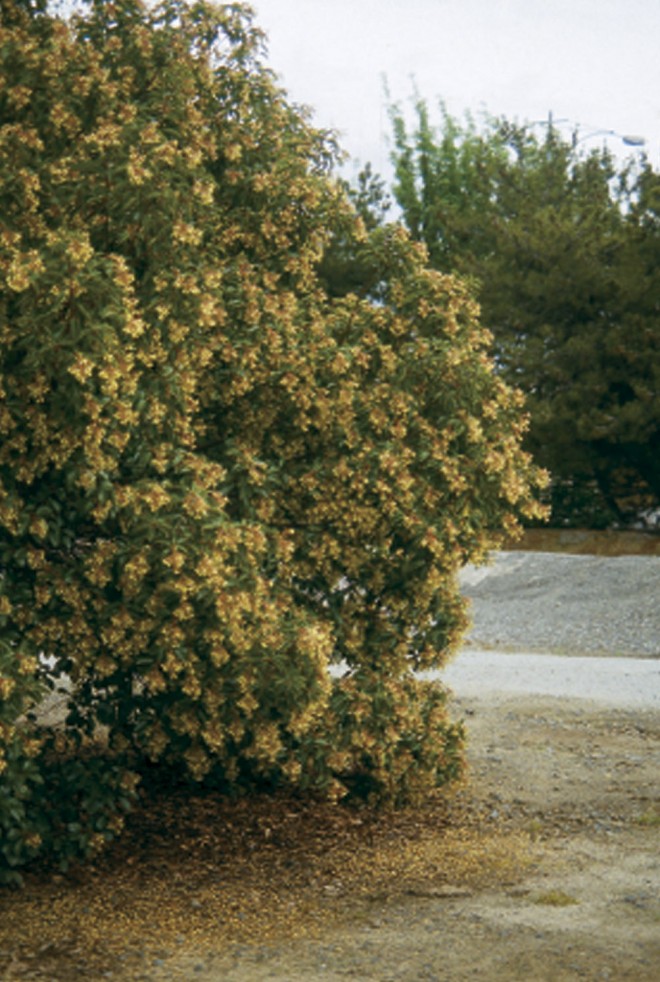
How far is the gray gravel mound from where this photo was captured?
1838 cm

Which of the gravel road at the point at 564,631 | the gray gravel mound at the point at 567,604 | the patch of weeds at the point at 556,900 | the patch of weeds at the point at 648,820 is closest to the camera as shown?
the patch of weeds at the point at 556,900

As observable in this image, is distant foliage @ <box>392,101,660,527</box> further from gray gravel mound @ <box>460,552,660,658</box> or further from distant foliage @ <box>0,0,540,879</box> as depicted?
distant foliage @ <box>0,0,540,879</box>

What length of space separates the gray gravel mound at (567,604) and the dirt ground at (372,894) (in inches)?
331

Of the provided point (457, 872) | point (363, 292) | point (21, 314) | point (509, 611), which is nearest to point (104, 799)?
point (457, 872)

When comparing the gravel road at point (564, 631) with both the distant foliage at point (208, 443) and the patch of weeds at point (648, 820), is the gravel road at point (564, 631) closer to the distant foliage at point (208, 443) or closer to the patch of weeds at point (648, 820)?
the patch of weeds at point (648, 820)

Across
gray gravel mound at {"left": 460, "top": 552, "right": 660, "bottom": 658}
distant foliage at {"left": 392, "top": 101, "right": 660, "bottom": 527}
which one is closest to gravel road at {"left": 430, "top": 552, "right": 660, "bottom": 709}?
gray gravel mound at {"left": 460, "top": 552, "right": 660, "bottom": 658}

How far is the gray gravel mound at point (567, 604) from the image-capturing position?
1838 cm

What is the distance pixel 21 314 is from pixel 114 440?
720mm

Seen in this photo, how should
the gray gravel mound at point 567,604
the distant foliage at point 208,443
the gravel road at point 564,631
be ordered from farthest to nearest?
1. the gray gravel mound at point 567,604
2. the gravel road at point 564,631
3. the distant foliage at point 208,443

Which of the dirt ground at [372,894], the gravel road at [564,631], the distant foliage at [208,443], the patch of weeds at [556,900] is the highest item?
the distant foliage at [208,443]

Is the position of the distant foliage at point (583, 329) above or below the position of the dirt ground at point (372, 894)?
above

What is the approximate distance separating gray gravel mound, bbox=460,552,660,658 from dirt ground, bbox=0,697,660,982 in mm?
8408

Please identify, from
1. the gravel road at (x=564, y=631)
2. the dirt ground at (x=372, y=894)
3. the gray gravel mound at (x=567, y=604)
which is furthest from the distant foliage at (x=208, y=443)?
the gray gravel mound at (x=567, y=604)

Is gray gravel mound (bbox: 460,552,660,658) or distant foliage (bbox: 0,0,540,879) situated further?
gray gravel mound (bbox: 460,552,660,658)
